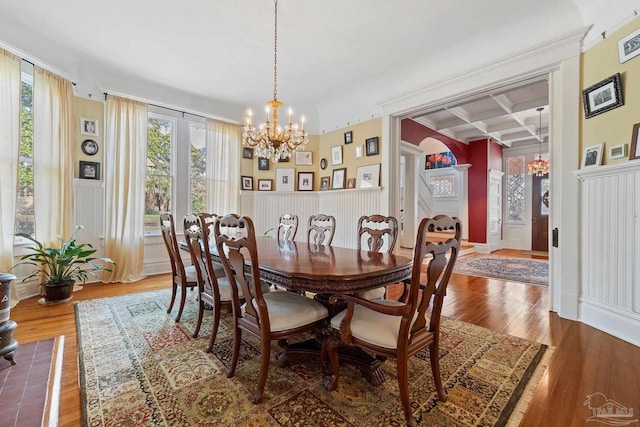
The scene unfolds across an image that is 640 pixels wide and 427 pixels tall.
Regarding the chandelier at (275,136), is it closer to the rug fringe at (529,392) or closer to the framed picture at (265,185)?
the framed picture at (265,185)

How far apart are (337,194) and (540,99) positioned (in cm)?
377

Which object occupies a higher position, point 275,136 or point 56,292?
point 275,136

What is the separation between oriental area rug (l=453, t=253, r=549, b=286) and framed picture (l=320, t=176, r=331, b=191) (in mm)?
2705

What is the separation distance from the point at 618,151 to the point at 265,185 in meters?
4.73

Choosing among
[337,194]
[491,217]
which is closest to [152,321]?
[337,194]

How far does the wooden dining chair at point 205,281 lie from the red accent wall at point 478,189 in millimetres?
6669

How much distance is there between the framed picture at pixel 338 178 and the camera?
4910 millimetres

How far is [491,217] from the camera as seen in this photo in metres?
6.91

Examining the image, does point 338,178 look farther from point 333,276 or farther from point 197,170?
point 333,276

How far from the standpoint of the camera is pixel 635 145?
86.4 inches

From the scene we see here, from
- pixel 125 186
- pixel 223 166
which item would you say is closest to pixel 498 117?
pixel 223 166

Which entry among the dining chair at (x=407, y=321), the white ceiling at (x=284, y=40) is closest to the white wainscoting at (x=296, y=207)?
the white ceiling at (x=284, y=40)

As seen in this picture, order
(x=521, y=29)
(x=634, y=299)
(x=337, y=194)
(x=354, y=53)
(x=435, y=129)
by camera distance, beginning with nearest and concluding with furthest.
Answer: (x=634, y=299), (x=521, y=29), (x=354, y=53), (x=337, y=194), (x=435, y=129)

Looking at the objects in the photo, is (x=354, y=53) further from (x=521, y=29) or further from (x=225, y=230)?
(x=225, y=230)
